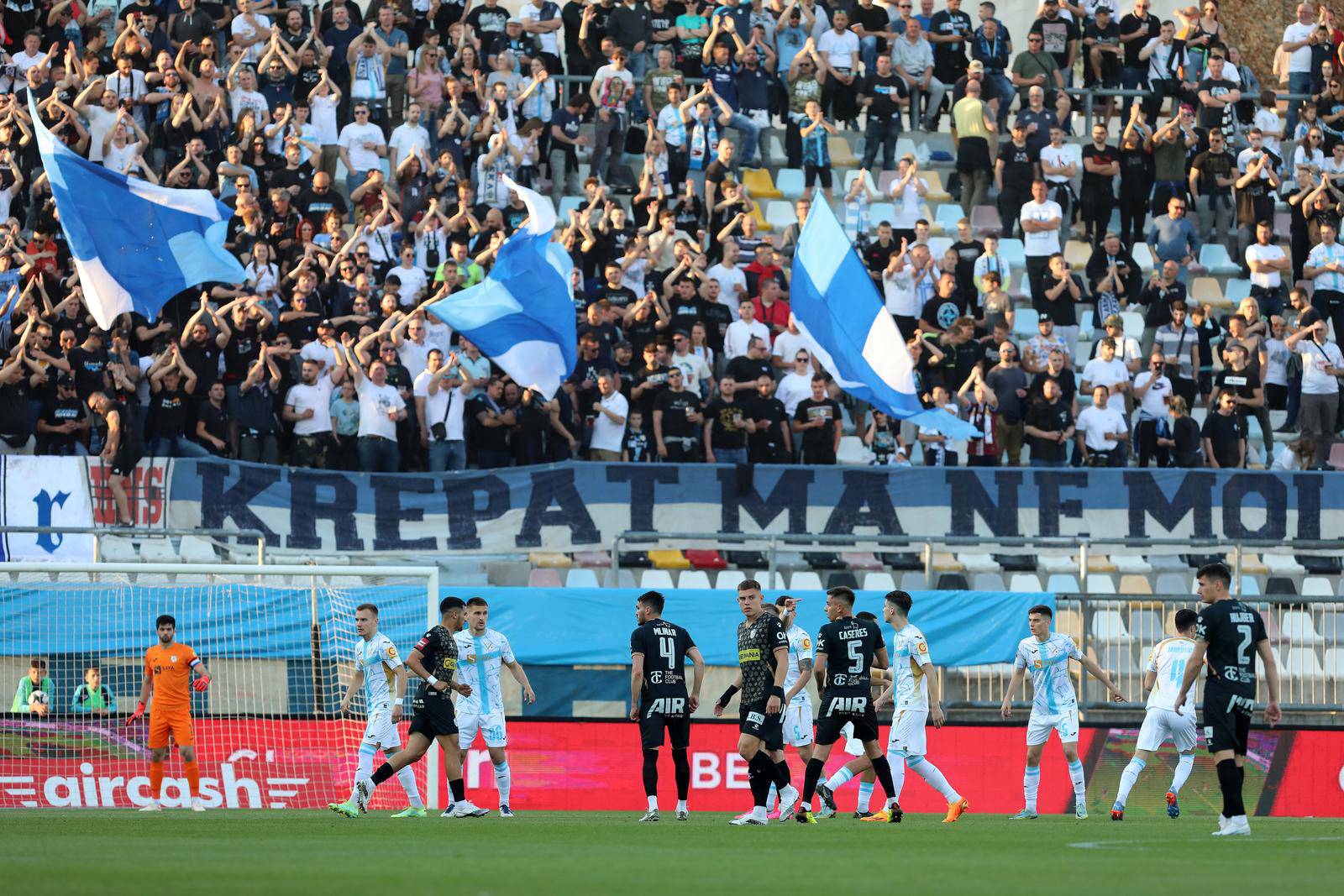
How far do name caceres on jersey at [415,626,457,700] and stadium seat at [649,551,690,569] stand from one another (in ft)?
16.7

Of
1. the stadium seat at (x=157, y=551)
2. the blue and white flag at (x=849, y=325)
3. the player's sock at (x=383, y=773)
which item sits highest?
the blue and white flag at (x=849, y=325)

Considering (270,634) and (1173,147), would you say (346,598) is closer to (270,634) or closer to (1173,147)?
(270,634)

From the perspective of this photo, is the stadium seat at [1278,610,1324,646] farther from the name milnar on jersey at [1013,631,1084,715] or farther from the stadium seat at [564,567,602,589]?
the stadium seat at [564,567,602,589]

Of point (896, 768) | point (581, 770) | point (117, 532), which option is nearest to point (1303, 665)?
point (896, 768)

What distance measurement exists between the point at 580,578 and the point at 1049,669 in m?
5.85

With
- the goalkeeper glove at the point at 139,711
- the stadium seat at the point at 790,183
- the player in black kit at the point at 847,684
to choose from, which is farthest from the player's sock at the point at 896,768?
the stadium seat at the point at 790,183

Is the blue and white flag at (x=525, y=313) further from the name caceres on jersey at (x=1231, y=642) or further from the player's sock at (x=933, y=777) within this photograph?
the name caceres on jersey at (x=1231, y=642)

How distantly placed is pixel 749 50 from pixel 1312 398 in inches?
362

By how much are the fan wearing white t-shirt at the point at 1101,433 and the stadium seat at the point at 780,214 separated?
5.55 metres

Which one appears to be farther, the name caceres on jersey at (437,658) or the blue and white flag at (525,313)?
the blue and white flag at (525,313)

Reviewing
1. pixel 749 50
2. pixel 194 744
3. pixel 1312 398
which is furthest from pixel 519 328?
pixel 1312 398

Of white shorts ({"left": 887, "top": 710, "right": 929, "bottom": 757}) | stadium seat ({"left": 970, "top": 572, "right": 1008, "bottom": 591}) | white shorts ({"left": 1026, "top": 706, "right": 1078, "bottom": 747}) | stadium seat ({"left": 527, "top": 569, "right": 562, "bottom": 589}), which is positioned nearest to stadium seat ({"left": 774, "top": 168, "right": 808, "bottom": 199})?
stadium seat ({"left": 970, "top": 572, "right": 1008, "bottom": 591})

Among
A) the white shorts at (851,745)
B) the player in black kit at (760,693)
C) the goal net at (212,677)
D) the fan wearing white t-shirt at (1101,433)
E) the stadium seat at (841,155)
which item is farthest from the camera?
the stadium seat at (841,155)

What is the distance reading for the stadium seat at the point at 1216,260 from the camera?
29.5 m
